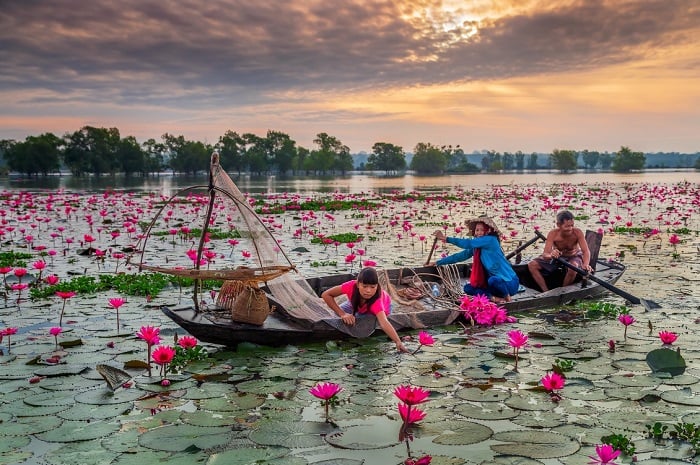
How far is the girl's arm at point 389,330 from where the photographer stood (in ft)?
20.1

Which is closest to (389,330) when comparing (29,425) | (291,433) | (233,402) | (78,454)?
(233,402)

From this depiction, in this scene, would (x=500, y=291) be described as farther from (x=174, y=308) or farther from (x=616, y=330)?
(x=174, y=308)

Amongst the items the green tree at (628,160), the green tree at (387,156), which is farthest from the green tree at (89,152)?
the green tree at (628,160)

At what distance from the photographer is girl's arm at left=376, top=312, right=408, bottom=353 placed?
613 cm

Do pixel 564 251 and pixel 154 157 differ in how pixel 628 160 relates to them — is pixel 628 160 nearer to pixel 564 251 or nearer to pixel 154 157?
pixel 154 157

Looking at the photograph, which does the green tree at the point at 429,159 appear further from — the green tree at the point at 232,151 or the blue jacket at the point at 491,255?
the blue jacket at the point at 491,255

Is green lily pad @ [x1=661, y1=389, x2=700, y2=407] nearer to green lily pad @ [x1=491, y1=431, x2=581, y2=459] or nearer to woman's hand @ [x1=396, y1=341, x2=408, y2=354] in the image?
green lily pad @ [x1=491, y1=431, x2=581, y2=459]

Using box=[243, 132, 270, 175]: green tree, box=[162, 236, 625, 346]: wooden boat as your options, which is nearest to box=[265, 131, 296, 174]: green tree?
box=[243, 132, 270, 175]: green tree

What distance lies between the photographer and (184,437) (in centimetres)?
411

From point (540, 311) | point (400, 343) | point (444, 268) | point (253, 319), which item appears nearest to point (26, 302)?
point (253, 319)

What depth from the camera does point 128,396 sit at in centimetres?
487

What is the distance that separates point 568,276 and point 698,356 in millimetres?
2963

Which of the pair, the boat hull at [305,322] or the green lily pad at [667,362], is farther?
the boat hull at [305,322]

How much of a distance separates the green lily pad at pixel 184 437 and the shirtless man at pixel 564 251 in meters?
5.62
